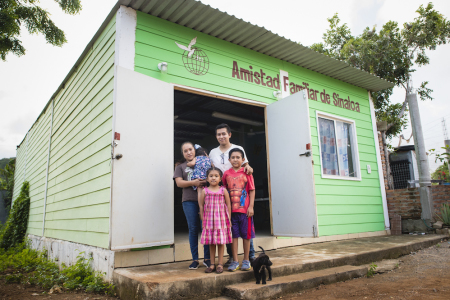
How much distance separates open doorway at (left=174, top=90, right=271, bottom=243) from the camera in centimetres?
675

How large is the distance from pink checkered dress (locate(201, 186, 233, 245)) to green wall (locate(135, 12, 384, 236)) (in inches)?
76.0

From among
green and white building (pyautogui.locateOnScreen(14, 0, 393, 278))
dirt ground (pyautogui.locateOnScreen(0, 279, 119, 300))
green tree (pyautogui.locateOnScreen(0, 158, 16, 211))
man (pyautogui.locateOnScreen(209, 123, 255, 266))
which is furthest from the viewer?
green tree (pyautogui.locateOnScreen(0, 158, 16, 211))

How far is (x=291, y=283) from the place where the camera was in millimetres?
2994

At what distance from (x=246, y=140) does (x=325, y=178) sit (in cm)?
364

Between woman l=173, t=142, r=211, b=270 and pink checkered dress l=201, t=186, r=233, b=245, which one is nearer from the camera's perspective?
pink checkered dress l=201, t=186, r=233, b=245

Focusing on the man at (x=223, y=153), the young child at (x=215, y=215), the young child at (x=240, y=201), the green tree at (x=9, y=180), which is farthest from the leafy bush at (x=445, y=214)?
the green tree at (x=9, y=180)

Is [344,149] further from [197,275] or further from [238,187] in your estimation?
[197,275]

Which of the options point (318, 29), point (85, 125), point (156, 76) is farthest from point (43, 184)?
point (318, 29)

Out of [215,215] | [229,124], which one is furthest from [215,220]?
[229,124]

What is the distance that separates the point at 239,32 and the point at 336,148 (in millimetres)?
3107

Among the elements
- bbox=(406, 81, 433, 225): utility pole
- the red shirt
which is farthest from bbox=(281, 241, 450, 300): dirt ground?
bbox=(406, 81, 433, 225): utility pole

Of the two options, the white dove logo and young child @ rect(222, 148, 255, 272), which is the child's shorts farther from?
the white dove logo

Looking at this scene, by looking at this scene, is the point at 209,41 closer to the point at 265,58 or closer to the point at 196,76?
the point at 196,76

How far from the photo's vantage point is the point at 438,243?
19.0 ft
